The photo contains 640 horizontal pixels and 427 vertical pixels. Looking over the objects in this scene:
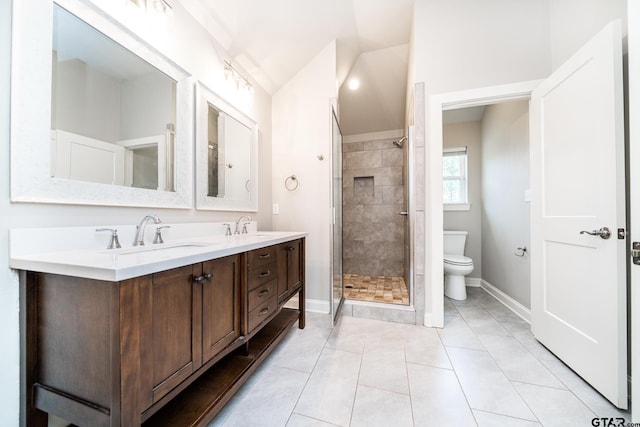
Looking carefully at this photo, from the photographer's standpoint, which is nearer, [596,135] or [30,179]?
[30,179]

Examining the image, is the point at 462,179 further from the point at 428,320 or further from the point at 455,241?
the point at 428,320

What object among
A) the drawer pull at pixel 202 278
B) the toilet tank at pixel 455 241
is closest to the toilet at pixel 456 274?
the toilet tank at pixel 455 241

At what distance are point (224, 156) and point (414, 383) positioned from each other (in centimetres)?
205

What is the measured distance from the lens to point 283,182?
2.64 meters

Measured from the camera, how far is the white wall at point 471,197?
3.25 m

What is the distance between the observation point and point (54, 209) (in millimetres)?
984

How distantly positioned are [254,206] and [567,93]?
2.45m

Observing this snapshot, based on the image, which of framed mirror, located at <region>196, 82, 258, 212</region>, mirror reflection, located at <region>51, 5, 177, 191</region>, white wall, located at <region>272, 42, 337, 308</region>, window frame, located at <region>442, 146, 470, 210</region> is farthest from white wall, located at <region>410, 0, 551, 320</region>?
mirror reflection, located at <region>51, 5, 177, 191</region>

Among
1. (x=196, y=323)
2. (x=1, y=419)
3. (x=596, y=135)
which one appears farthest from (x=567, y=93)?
(x=1, y=419)

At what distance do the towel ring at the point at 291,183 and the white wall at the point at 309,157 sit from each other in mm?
35

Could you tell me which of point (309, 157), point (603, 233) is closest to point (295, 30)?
point (309, 157)

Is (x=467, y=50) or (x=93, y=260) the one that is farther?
(x=467, y=50)

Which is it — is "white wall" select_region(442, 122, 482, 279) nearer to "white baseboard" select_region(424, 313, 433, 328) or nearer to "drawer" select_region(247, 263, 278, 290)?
"white baseboard" select_region(424, 313, 433, 328)

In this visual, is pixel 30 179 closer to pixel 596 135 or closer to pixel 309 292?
pixel 309 292
